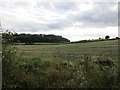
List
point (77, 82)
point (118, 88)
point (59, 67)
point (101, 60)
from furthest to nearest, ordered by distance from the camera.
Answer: point (101, 60) < point (59, 67) < point (77, 82) < point (118, 88)

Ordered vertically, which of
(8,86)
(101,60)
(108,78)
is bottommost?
(8,86)

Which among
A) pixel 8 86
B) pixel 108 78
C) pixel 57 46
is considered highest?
pixel 57 46

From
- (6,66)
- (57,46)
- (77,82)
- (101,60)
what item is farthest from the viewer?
(57,46)

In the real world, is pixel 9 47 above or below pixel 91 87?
above

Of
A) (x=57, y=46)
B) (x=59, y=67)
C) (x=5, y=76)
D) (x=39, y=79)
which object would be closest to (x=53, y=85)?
(x=39, y=79)

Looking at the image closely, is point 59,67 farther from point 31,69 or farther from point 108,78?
point 108,78

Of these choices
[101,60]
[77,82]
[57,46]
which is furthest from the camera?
[57,46]

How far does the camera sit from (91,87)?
3.01 m

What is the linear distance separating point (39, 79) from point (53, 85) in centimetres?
54

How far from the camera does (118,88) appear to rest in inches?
115

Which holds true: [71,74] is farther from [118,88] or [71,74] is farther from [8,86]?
[8,86]

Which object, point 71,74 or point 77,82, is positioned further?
point 71,74

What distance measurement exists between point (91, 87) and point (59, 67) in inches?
54.6

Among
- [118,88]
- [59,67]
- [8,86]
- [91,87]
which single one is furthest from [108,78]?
[8,86]
